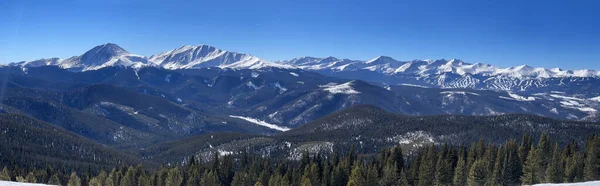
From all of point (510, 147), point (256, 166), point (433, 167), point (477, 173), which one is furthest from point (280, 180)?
point (510, 147)

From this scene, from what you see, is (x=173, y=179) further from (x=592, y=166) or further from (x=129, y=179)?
(x=592, y=166)

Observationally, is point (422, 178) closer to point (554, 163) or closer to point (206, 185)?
point (554, 163)

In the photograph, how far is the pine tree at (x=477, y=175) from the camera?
92.9 metres

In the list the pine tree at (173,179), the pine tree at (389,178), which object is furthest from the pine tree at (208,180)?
the pine tree at (389,178)

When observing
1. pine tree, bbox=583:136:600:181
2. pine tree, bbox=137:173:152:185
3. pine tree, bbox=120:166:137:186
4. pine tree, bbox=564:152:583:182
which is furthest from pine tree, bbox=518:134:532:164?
pine tree, bbox=120:166:137:186

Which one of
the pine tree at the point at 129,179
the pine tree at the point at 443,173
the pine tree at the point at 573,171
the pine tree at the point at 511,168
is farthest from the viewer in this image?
the pine tree at the point at 129,179

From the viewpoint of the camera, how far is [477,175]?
93562mm

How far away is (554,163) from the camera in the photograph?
3526 inches

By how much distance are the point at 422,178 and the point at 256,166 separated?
48.8 meters

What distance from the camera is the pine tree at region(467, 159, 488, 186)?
92.9 m

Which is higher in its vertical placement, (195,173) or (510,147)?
(510,147)

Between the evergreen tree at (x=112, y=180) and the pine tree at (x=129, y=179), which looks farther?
the evergreen tree at (x=112, y=180)

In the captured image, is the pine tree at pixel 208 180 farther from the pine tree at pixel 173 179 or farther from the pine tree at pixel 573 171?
the pine tree at pixel 573 171

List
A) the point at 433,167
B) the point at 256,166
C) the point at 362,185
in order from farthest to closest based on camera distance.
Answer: the point at 256,166
the point at 433,167
the point at 362,185
